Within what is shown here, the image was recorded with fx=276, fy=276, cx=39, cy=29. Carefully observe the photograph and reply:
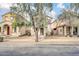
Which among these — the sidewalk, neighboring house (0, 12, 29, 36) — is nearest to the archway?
neighboring house (0, 12, 29, 36)

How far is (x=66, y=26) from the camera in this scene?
14.1ft

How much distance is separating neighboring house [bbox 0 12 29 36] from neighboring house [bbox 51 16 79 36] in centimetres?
50

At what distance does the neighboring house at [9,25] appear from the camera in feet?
14.0

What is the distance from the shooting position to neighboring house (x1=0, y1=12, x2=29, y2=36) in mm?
4275

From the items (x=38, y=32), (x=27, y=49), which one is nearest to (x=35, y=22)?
(x=38, y=32)

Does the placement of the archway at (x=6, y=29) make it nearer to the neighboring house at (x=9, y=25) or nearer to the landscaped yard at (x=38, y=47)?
the neighboring house at (x=9, y=25)

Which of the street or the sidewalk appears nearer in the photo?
the street

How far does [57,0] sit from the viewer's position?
14.0 ft

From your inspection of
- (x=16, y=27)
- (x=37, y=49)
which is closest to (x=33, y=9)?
(x=16, y=27)

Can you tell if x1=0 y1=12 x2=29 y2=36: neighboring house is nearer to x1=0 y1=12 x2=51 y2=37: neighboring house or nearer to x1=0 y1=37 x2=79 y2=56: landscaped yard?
x1=0 y1=12 x2=51 y2=37: neighboring house

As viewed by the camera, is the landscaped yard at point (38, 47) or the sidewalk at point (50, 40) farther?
the sidewalk at point (50, 40)

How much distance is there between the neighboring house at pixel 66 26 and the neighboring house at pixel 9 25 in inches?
19.8

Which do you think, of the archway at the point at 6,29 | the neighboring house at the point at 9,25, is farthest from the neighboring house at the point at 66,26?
the archway at the point at 6,29

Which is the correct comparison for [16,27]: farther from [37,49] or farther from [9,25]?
[37,49]
